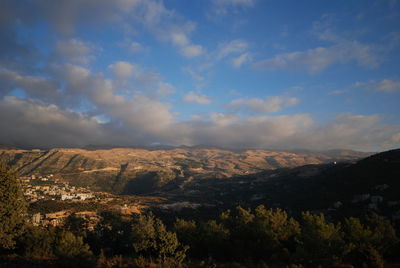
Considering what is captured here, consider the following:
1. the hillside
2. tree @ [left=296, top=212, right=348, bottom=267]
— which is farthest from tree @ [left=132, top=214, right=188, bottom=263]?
the hillside

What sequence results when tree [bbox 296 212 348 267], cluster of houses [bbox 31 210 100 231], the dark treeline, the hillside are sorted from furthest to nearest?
cluster of houses [bbox 31 210 100 231], the hillside, tree [bbox 296 212 348 267], the dark treeline

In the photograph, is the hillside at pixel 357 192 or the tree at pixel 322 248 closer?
the tree at pixel 322 248

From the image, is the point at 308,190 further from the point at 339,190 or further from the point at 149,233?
the point at 149,233

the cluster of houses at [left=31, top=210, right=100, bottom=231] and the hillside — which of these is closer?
the hillside

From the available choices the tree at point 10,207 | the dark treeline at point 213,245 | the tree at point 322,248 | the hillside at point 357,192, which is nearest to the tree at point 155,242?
the dark treeline at point 213,245

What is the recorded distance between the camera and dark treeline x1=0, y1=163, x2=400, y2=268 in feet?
116

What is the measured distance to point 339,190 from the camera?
148 m

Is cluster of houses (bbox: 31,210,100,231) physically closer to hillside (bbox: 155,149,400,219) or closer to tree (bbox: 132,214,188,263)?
tree (bbox: 132,214,188,263)

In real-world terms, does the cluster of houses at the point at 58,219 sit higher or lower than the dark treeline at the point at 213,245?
lower

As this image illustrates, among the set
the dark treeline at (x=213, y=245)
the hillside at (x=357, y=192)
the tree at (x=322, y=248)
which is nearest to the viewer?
the dark treeline at (x=213, y=245)

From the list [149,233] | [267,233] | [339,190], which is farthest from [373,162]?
[149,233]

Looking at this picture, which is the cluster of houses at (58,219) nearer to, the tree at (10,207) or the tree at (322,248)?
the tree at (10,207)

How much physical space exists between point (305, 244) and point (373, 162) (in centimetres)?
15507

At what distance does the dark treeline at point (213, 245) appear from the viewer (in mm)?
35469
